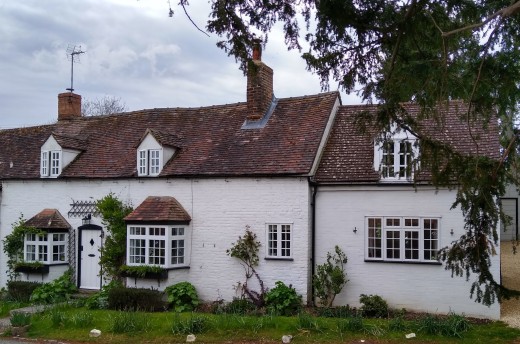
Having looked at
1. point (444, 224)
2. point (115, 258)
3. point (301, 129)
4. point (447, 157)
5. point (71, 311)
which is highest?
point (301, 129)

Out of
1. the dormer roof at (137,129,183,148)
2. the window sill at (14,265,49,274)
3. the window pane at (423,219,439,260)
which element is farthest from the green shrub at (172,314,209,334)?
the window sill at (14,265,49,274)

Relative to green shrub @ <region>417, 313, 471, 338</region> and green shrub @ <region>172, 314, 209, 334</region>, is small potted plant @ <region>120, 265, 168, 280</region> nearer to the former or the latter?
green shrub @ <region>172, 314, 209, 334</region>

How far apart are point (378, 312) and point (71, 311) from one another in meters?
8.92

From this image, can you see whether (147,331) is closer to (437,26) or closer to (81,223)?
(81,223)

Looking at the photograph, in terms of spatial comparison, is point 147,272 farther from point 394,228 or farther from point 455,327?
point 455,327

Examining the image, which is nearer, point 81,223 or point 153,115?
point 81,223

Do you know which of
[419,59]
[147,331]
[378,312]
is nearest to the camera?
[419,59]

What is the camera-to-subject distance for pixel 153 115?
22.6 meters

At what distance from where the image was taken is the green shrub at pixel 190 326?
13062 mm

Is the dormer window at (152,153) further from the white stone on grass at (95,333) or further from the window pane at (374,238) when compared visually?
the window pane at (374,238)

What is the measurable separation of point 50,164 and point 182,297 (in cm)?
829

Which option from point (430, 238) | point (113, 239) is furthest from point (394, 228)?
point (113, 239)

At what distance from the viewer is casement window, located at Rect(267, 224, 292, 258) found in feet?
56.0

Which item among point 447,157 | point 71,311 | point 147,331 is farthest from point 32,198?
point 447,157
